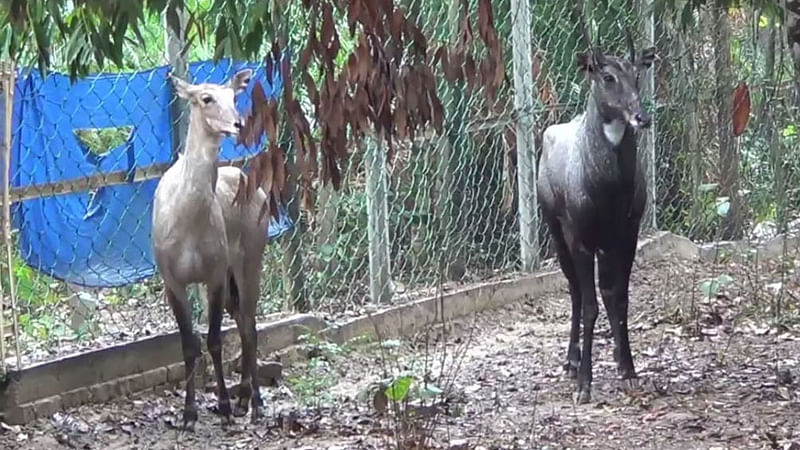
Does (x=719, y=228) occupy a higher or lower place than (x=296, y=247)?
lower

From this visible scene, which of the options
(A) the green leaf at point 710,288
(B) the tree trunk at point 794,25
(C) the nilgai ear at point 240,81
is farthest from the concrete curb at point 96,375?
(B) the tree trunk at point 794,25

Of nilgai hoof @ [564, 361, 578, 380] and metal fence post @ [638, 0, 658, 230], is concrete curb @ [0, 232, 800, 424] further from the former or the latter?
metal fence post @ [638, 0, 658, 230]

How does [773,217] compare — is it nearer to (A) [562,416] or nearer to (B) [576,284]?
(B) [576,284]

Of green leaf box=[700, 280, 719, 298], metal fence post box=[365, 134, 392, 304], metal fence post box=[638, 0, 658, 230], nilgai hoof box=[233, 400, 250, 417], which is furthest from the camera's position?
metal fence post box=[638, 0, 658, 230]

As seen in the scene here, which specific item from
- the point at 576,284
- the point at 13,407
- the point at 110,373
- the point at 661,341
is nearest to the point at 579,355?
→ the point at 576,284

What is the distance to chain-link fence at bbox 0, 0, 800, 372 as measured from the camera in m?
6.11

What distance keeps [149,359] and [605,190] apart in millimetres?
2271

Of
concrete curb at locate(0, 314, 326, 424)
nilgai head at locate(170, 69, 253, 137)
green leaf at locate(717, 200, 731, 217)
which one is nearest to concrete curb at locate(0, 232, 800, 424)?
concrete curb at locate(0, 314, 326, 424)

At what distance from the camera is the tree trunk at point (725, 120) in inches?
422

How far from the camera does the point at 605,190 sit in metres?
6.35

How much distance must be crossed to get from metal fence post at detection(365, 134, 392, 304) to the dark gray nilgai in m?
1.37

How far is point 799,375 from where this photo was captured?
6703mm

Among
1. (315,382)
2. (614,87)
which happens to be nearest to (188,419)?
(315,382)

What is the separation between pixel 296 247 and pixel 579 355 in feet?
5.32
